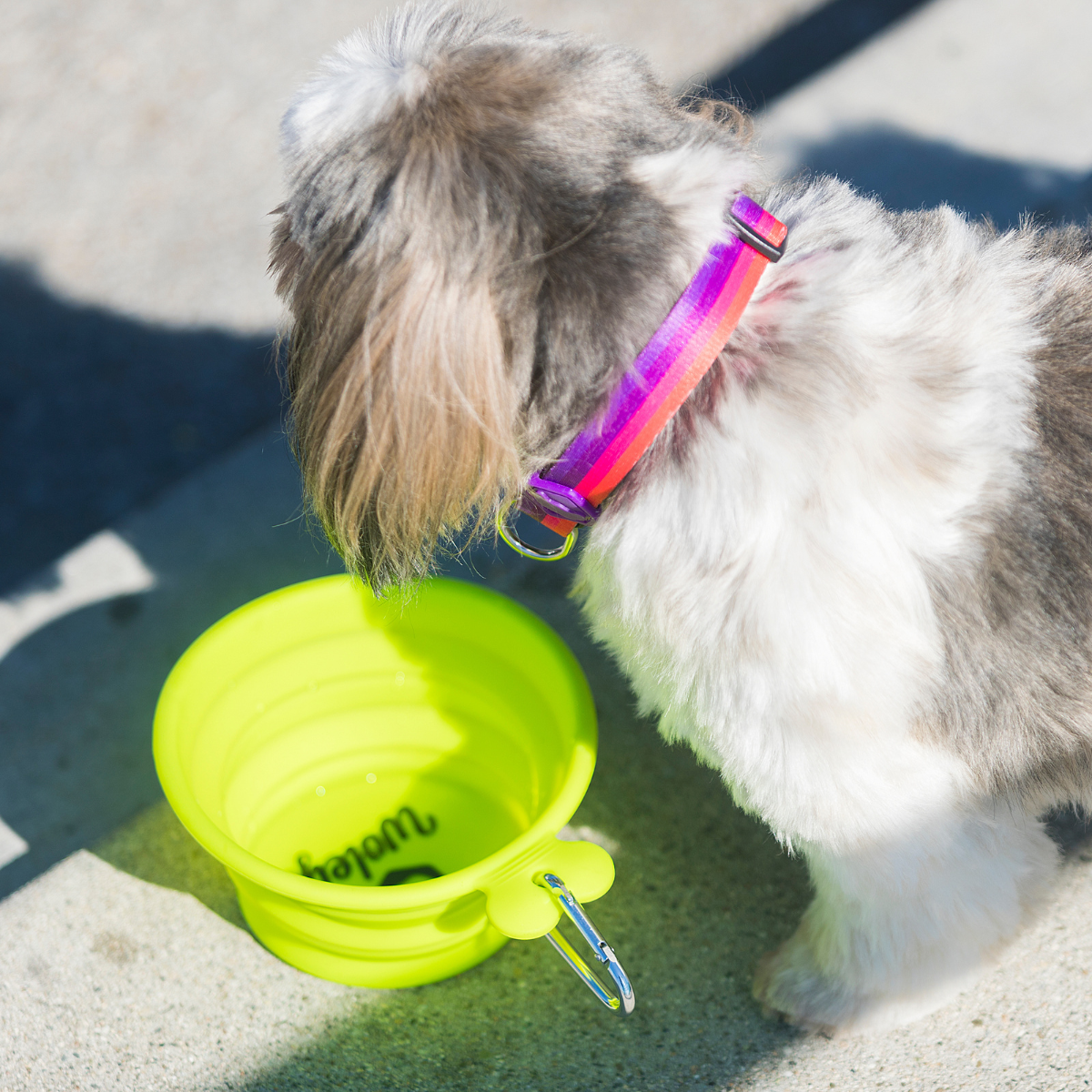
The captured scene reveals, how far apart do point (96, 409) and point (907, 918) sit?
8.76ft

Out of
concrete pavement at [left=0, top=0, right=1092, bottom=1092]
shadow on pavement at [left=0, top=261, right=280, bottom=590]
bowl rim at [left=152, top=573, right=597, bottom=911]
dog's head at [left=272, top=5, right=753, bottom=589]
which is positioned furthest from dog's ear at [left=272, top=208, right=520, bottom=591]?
shadow on pavement at [left=0, top=261, right=280, bottom=590]

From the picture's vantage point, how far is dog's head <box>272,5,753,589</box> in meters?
1.29

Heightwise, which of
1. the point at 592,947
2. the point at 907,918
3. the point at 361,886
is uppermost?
the point at 361,886

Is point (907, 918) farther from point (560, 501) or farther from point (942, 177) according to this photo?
point (942, 177)

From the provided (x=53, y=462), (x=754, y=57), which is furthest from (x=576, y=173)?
(x=754, y=57)

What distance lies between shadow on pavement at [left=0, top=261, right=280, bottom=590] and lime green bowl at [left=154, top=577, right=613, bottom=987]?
113 cm

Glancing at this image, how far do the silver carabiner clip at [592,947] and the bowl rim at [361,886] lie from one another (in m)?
0.06

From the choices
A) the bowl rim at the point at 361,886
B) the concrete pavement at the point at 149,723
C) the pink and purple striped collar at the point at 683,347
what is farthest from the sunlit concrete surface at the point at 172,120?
the pink and purple striped collar at the point at 683,347

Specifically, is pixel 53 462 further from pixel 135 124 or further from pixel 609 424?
pixel 609 424

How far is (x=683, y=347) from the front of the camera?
4.26ft

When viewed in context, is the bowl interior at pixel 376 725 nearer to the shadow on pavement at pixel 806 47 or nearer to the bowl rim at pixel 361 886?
the bowl rim at pixel 361 886

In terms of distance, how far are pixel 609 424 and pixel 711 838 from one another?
1.11 metres

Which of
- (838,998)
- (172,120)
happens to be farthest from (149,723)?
(172,120)

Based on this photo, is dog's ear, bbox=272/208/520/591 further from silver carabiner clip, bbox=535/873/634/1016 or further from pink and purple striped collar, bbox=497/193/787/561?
silver carabiner clip, bbox=535/873/634/1016
